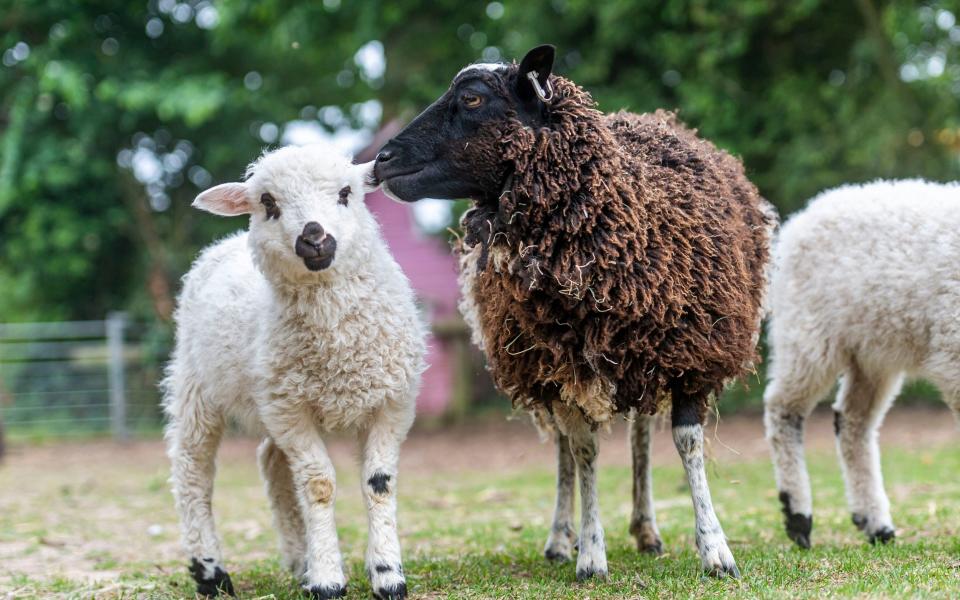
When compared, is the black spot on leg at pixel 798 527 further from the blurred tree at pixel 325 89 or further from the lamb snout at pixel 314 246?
the blurred tree at pixel 325 89

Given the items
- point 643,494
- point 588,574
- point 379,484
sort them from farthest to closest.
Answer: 1. point 643,494
2. point 588,574
3. point 379,484

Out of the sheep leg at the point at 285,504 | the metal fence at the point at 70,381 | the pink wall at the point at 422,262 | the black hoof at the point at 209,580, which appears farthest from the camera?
the pink wall at the point at 422,262

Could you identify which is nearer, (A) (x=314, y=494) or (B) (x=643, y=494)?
(A) (x=314, y=494)

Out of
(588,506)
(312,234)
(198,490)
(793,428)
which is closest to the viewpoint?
(312,234)

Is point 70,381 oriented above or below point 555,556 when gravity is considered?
above

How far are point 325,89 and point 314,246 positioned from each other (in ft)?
53.7

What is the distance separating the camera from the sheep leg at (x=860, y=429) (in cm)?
661

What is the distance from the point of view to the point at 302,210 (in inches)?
195

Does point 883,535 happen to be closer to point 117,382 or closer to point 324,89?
point 117,382

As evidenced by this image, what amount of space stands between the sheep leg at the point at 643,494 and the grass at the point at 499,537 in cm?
15

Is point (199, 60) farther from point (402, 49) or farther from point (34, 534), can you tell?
point (34, 534)

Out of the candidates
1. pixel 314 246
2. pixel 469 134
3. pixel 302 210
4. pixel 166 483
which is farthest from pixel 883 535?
pixel 166 483

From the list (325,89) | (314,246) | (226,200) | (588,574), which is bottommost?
(588,574)

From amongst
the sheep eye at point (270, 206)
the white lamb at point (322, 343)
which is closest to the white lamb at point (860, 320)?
the white lamb at point (322, 343)
